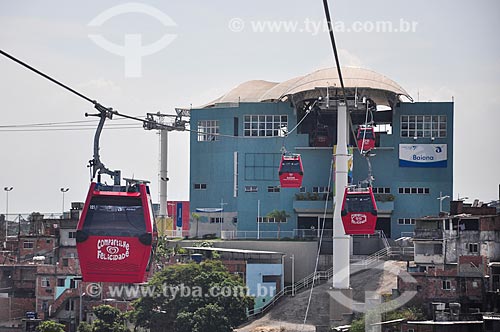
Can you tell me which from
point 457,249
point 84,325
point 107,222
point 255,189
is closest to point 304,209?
point 255,189

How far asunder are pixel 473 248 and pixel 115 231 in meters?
36.8

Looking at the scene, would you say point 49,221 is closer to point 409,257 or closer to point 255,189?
point 255,189

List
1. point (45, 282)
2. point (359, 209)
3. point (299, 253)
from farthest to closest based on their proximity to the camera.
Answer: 1. point (299, 253)
2. point (45, 282)
3. point (359, 209)

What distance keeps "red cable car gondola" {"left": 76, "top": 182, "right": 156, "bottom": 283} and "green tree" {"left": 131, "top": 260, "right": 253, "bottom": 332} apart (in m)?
30.6

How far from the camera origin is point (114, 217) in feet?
78.5

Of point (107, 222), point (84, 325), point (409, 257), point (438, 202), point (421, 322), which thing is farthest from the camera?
point (438, 202)

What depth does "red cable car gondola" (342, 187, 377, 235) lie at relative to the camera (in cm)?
3969

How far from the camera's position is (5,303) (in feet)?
214

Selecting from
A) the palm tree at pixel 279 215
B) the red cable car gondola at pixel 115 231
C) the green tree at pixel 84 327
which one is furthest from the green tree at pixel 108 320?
the red cable car gondola at pixel 115 231

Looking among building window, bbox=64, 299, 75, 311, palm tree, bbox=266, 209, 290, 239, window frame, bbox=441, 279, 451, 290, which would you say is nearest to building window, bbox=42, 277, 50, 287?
building window, bbox=64, 299, 75, 311

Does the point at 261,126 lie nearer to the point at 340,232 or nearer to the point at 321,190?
the point at 321,190

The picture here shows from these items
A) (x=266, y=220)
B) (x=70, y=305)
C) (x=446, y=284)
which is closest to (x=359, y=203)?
(x=446, y=284)

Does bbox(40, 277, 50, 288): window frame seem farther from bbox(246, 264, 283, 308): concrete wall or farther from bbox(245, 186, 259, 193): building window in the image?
bbox(245, 186, 259, 193): building window

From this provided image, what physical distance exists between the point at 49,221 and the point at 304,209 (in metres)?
17.2
